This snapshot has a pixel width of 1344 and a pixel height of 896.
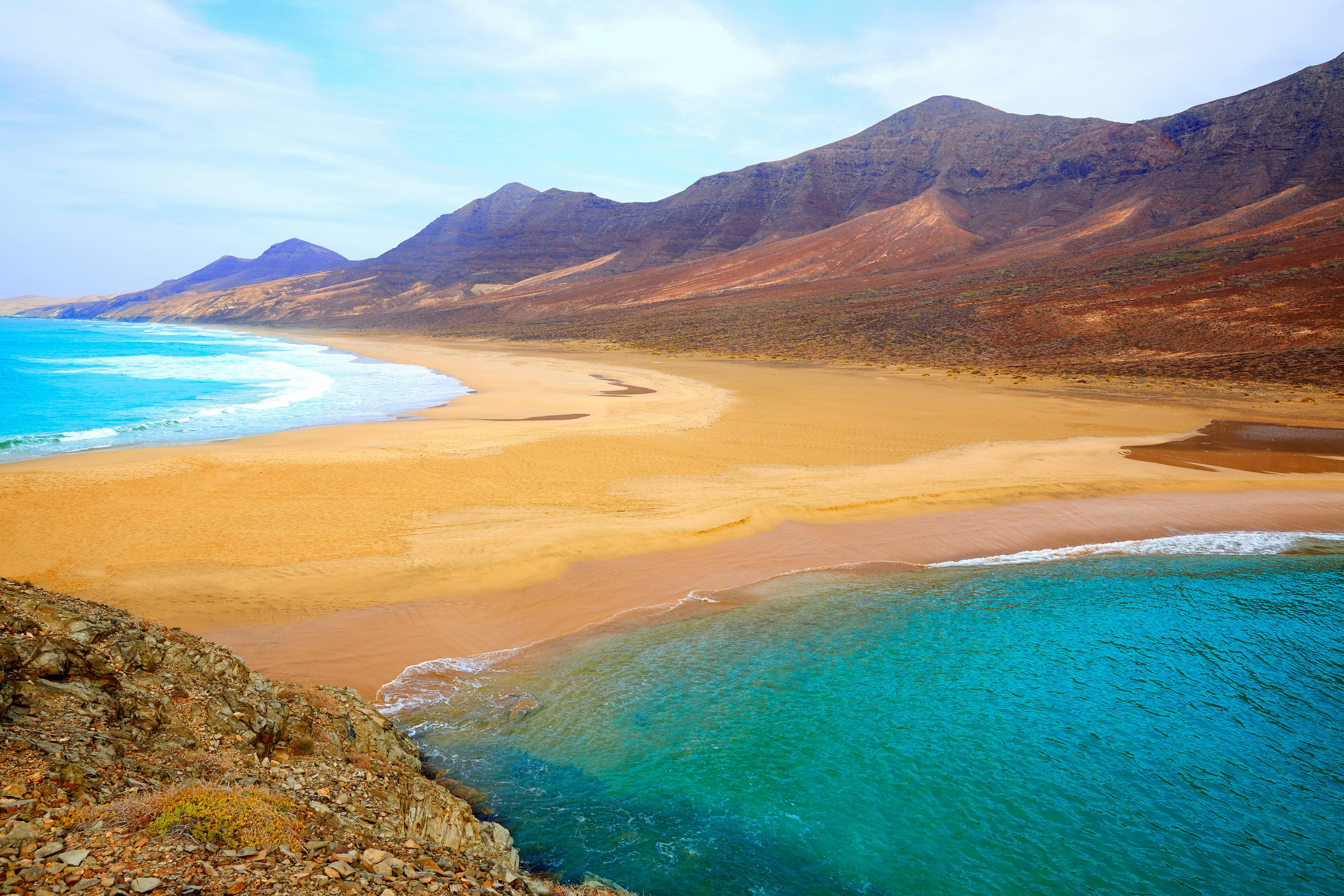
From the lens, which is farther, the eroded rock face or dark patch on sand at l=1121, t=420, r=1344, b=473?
dark patch on sand at l=1121, t=420, r=1344, b=473

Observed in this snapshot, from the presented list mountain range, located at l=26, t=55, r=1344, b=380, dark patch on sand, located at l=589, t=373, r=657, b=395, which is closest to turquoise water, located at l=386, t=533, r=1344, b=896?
dark patch on sand, located at l=589, t=373, r=657, b=395

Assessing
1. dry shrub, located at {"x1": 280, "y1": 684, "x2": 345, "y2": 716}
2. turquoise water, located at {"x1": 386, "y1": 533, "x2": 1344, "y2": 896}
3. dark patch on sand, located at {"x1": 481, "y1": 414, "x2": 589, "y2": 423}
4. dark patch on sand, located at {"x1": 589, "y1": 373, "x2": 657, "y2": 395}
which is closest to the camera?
turquoise water, located at {"x1": 386, "y1": 533, "x2": 1344, "y2": 896}

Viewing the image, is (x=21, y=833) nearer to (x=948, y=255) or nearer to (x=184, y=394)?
Result: (x=184, y=394)

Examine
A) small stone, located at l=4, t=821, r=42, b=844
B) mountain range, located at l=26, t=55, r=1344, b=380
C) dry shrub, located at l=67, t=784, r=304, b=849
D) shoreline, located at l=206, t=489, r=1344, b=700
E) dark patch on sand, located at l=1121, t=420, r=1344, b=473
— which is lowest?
shoreline, located at l=206, t=489, r=1344, b=700

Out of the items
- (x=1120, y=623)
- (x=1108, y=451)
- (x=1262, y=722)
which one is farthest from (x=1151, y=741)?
(x=1108, y=451)

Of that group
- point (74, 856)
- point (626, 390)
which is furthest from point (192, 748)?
point (626, 390)

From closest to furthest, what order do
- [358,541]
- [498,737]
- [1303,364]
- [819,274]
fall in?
[498,737] → [358,541] → [1303,364] → [819,274]

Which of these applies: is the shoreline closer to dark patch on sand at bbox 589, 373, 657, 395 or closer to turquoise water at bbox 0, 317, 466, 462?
turquoise water at bbox 0, 317, 466, 462

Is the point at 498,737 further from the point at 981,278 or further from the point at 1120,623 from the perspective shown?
the point at 981,278
